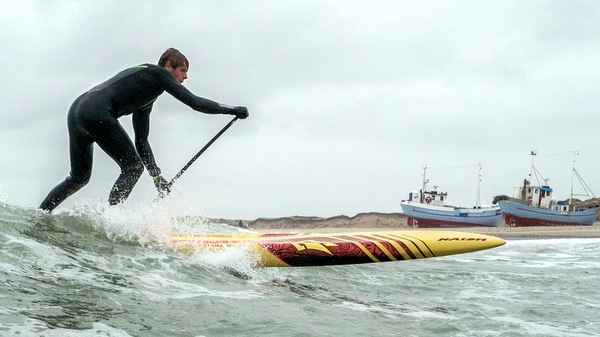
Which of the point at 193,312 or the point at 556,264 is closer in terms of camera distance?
the point at 193,312

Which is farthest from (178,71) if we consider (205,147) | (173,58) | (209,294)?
(209,294)

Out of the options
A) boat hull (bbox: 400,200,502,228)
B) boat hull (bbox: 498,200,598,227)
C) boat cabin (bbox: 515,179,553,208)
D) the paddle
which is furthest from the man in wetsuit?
boat cabin (bbox: 515,179,553,208)

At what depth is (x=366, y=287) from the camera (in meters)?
6.75

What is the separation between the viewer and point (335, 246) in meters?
6.43

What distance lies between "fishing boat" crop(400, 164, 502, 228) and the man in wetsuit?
31.6m

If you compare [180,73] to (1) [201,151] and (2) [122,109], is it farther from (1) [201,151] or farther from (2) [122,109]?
(1) [201,151]

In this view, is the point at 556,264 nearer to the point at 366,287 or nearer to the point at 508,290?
the point at 508,290

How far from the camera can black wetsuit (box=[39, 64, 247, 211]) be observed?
5773 mm

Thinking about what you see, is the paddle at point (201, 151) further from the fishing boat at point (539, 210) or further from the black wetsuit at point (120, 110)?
the fishing boat at point (539, 210)

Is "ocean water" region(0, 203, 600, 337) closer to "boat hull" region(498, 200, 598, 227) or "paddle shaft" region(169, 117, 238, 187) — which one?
"paddle shaft" region(169, 117, 238, 187)

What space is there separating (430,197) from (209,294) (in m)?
33.8

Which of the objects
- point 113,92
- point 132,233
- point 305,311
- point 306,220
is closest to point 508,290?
point 305,311

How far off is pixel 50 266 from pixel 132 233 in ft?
5.07

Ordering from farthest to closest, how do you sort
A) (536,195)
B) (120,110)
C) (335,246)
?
(536,195) < (335,246) < (120,110)
